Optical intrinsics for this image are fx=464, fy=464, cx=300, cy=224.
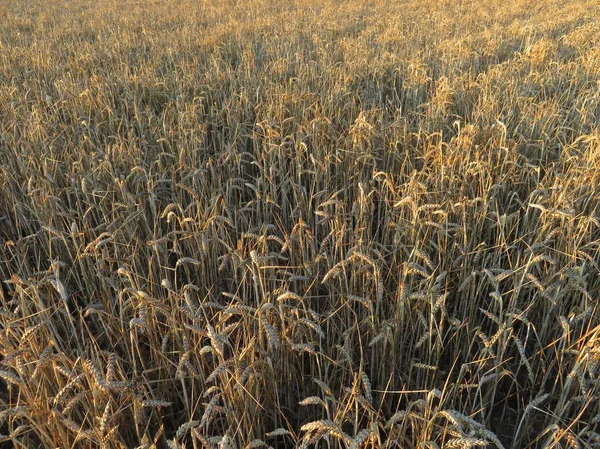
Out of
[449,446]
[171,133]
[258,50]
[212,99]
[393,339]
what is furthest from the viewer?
[258,50]

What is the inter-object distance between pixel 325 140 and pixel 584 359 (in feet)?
6.21

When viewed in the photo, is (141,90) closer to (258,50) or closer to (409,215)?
(258,50)

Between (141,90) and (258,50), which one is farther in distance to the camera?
(258,50)

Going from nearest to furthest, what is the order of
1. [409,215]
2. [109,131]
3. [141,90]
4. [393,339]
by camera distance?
[393,339] → [409,215] → [109,131] → [141,90]

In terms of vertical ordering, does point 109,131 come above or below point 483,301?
above

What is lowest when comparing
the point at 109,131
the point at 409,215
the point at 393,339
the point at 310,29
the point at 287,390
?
the point at 287,390

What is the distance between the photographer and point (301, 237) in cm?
168

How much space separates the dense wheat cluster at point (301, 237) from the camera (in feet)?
4.11

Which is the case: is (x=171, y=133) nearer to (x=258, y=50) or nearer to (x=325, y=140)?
(x=325, y=140)

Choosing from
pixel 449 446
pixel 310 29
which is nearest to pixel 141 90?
pixel 310 29

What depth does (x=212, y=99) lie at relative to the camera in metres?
3.50

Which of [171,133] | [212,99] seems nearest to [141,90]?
[212,99]

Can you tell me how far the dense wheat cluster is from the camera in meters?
1.25

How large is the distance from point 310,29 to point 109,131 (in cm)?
386
